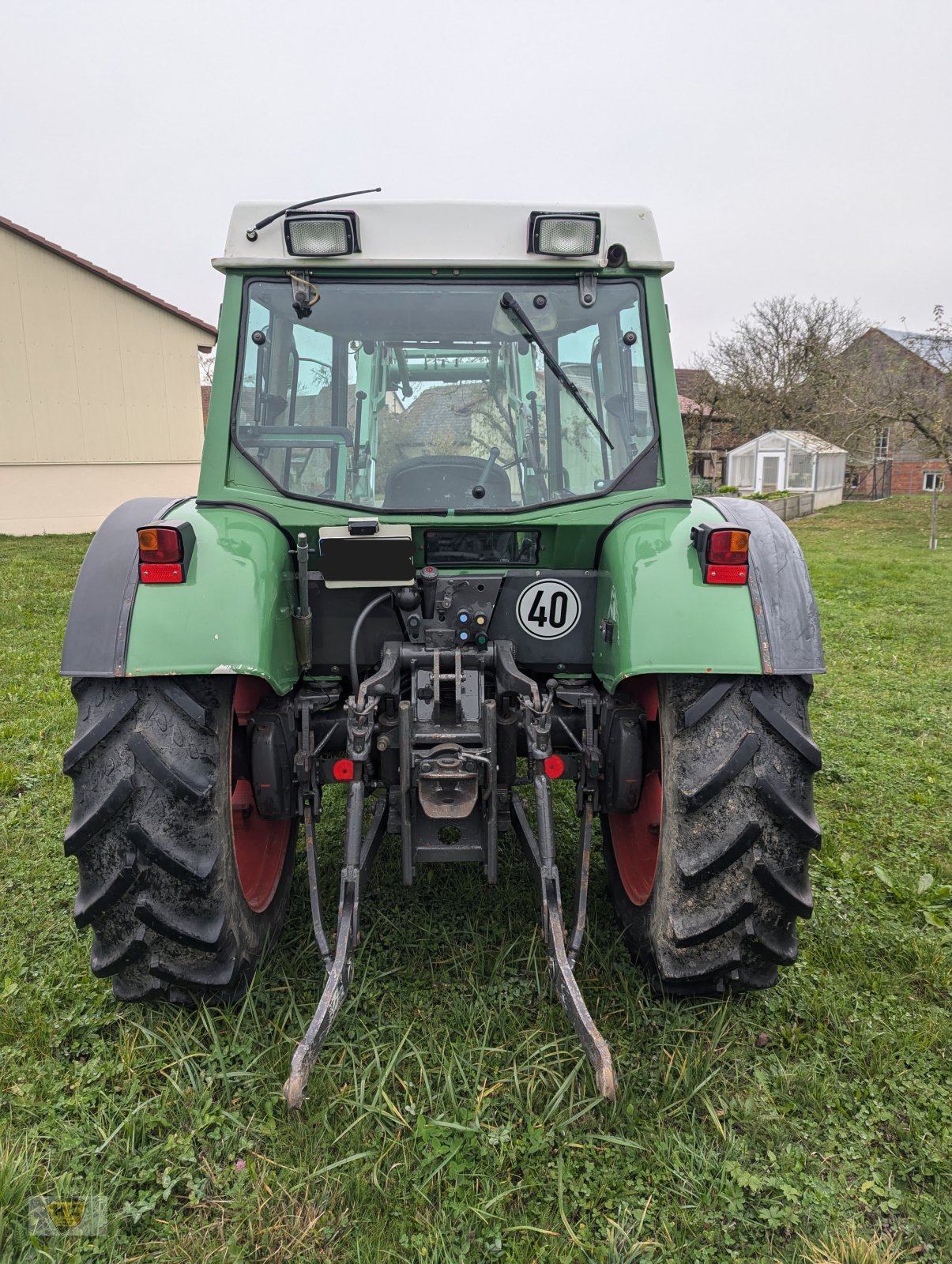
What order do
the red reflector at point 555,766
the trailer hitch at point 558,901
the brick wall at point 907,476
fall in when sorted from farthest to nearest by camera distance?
the brick wall at point 907,476 < the red reflector at point 555,766 < the trailer hitch at point 558,901

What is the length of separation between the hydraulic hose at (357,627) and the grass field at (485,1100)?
95 centimetres

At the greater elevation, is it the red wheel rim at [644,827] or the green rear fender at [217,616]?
the green rear fender at [217,616]

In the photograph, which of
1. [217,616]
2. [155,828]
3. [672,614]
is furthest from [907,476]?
[155,828]

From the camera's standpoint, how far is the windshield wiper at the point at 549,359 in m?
2.94

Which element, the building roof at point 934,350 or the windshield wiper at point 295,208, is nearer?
the windshield wiper at point 295,208

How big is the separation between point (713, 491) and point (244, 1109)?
28349 millimetres

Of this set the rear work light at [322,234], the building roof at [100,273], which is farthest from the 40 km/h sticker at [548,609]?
the building roof at [100,273]

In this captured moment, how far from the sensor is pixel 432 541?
2.90 metres

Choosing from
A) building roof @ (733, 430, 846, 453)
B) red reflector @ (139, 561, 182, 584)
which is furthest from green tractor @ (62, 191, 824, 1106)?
building roof @ (733, 430, 846, 453)

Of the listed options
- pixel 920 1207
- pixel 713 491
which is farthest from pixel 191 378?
pixel 920 1207

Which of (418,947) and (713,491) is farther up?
(713,491)

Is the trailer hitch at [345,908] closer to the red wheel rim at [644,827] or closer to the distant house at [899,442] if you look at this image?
the red wheel rim at [644,827]

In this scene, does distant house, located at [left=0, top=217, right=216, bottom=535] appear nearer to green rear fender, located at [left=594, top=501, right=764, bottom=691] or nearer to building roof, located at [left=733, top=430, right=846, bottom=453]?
green rear fender, located at [left=594, top=501, right=764, bottom=691]

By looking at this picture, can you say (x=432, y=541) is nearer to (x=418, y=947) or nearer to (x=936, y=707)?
(x=418, y=947)
